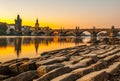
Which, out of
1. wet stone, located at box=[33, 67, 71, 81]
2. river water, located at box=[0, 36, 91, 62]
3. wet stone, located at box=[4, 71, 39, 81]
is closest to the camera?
wet stone, located at box=[33, 67, 71, 81]

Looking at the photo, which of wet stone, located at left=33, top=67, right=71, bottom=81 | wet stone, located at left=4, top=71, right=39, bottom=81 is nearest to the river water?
wet stone, located at left=4, top=71, right=39, bottom=81

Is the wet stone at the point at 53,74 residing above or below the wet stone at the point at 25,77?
above

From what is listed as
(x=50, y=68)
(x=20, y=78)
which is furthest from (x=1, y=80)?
(x=50, y=68)

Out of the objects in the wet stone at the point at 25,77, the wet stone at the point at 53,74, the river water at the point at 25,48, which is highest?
the wet stone at the point at 53,74

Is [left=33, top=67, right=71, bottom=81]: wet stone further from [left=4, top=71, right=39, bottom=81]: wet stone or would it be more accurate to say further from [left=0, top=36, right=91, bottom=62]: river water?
[left=0, top=36, right=91, bottom=62]: river water

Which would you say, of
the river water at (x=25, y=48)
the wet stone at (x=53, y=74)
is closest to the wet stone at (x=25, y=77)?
the wet stone at (x=53, y=74)

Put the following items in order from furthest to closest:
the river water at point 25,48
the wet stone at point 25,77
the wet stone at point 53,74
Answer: the river water at point 25,48, the wet stone at point 25,77, the wet stone at point 53,74

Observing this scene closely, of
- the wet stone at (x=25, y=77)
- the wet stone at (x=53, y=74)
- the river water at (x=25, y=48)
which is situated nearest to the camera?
the wet stone at (x=53, y=74)

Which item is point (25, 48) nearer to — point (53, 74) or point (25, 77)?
point (25, 77)

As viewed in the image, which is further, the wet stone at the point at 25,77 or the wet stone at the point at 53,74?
the wet stone at the point at 25,77

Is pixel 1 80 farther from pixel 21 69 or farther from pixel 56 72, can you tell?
pixel 56 72

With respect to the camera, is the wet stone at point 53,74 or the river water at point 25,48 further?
the river water at point 25,48

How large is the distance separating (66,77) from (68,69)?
2681mm

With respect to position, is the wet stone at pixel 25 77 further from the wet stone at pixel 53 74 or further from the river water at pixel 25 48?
the river water at pixel 25 48
